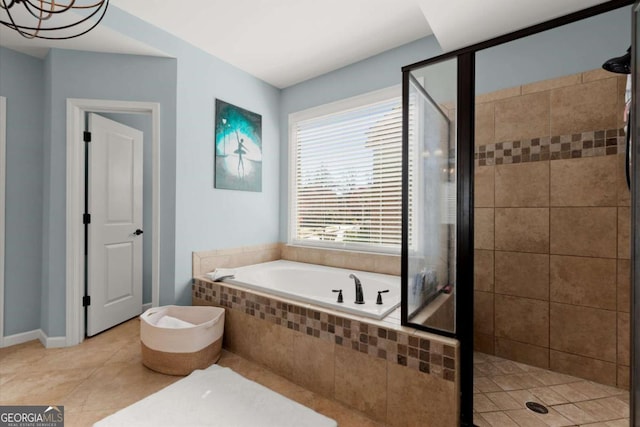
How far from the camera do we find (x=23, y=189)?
2.61 meters

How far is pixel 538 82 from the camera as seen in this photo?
2182mm

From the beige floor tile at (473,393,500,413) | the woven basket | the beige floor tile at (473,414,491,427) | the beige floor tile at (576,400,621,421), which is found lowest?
the beige floor tile at (473,414,491,427)

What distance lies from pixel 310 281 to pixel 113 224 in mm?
1920

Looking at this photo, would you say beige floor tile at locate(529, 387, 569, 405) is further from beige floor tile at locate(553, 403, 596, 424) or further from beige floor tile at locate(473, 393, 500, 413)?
beige floor tile at locate(473, 393, 500, 413)

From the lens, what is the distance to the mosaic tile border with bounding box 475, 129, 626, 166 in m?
1.95

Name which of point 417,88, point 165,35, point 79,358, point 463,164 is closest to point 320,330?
point 463,164

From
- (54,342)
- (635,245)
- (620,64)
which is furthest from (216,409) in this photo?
(620,64)

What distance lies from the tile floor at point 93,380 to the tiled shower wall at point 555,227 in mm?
1352

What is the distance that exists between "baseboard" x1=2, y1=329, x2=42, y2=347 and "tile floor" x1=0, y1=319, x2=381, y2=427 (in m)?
0.06

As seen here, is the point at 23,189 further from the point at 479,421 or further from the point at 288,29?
the point at 479,421

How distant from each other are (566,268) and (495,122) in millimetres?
1117

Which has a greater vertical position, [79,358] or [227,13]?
[227,13]

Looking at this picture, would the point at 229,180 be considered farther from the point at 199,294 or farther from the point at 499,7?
the point at 499,7

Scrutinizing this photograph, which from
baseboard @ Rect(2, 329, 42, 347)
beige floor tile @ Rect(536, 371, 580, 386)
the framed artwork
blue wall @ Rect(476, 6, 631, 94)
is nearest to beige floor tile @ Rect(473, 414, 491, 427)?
beige floor tile @ Rect(536, 371, 580, 386)
